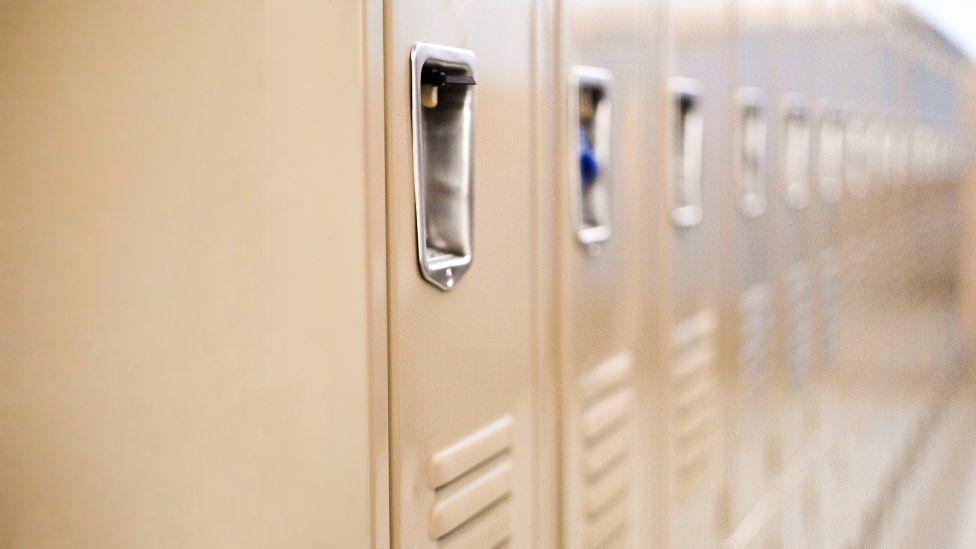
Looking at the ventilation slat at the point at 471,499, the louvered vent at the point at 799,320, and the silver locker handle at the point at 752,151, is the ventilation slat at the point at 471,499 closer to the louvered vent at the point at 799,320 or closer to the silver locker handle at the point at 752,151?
the silver locker handle at the point at 752,151

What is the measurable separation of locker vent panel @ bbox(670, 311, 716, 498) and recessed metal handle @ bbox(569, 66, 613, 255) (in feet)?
1.45

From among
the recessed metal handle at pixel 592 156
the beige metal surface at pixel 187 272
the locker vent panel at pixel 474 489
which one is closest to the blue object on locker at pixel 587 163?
the recessed metal handle at pixel 592 156

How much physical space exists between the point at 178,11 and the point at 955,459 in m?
5.63

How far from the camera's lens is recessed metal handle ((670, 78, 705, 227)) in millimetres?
1923

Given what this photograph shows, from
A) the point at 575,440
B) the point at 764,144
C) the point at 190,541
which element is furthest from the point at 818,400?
the point at 190,541

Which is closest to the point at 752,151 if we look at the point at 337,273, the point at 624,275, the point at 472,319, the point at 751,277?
the point at 751,277

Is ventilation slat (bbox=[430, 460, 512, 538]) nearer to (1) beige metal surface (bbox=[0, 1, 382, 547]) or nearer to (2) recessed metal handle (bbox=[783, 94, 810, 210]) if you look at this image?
(1) beige metal surface (bbox=[0, 1, 382, 547])

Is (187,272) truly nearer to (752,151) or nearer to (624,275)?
(624,275)

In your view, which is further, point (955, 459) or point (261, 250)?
point (955, 459)

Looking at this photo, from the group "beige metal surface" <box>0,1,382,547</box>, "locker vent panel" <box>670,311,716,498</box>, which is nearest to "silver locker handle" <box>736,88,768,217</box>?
"locker vent panel" <box>670,311,716,498</box>

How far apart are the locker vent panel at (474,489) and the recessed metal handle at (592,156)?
0.38 metres

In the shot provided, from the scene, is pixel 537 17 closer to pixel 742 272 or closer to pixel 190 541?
pixel 190 541

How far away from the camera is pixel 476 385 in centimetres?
117

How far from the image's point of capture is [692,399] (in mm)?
2035
